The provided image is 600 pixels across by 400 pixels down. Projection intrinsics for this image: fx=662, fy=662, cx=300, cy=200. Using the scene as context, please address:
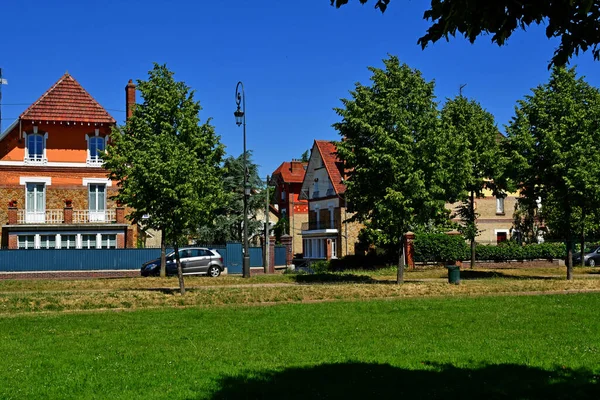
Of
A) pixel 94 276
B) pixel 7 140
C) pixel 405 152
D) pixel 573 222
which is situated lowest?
pixel 94 276

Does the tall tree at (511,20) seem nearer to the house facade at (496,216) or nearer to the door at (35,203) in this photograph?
the door at (35,203)

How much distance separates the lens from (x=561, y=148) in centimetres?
2764

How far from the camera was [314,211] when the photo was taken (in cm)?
5941

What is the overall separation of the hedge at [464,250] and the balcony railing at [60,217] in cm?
2065

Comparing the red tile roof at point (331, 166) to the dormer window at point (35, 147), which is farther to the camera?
the red tile roof at point (331, 166)

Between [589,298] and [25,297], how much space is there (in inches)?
677

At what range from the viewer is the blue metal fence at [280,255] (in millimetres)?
45062

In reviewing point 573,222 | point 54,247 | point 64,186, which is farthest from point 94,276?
point 573,222

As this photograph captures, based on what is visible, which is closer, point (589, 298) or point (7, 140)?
point (589, 298)

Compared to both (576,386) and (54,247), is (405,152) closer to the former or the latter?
(576,386)

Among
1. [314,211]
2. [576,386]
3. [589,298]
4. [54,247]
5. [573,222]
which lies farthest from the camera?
[314,211]

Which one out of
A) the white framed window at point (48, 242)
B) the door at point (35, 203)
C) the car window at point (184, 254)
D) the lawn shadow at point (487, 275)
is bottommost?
the lawn shadow at point (487, 275)

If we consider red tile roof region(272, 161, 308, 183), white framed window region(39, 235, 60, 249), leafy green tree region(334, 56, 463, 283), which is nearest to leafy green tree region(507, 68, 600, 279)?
leafy green tree region(334, 56, 463, 283)

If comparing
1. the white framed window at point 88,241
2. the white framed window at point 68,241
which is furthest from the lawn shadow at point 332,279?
the white framed window at point 68,241
